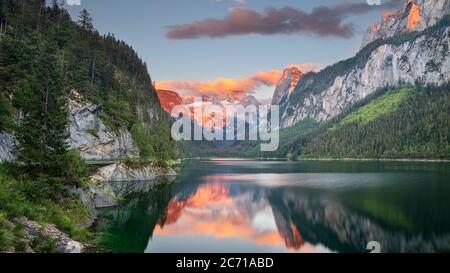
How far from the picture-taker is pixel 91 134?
275 ft

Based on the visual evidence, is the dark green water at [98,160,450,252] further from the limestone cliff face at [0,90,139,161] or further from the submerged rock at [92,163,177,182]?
the limestone cliff face at [0,90,139,161]

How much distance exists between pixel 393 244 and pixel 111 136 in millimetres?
70421

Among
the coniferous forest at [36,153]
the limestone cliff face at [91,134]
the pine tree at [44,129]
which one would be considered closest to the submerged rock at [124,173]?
the limestone cliff face at [91,134]

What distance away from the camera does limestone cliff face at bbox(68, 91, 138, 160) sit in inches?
3120

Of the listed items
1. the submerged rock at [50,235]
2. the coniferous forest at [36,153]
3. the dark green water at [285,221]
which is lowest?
the dark green water at [285,221]

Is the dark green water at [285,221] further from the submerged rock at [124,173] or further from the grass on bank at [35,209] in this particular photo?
the submerged rock at [124,173]

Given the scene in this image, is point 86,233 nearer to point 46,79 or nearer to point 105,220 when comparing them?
point 105,220

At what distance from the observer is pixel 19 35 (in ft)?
247

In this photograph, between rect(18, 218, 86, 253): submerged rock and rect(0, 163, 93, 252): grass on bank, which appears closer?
rect(0, 163, 93, 252): grass on bank

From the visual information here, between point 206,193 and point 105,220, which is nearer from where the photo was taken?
point 105,220

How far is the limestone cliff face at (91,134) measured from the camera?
3120 inches

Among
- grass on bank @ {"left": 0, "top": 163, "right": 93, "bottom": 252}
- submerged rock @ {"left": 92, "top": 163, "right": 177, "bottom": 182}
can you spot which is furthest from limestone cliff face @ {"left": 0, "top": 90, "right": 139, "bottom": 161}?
grass on bank @ {"left": 0, "top": 163, "right": 93, "bottom": 252}
